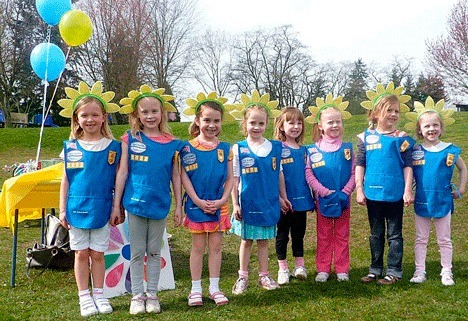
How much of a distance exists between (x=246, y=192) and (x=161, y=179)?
2.36 ft

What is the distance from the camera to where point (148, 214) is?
137 inches

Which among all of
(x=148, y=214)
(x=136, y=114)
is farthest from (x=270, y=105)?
(x=148, y=214)

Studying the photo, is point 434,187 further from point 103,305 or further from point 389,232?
point 103,305

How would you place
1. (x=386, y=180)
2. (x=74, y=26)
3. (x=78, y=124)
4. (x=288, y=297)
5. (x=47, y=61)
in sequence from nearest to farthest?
(x=78, y=124)
(x=288, y=297)
(x=386, y=180)
(x=74, y=26)
(x=47, y=61)

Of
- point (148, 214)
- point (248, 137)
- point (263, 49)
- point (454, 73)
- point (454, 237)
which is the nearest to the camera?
point (148, 214)

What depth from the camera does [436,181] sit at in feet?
13.3

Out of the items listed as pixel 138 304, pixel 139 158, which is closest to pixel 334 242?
pixel 138 304

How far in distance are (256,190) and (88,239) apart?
133 centimetres

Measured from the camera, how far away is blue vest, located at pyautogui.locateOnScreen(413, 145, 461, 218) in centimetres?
405

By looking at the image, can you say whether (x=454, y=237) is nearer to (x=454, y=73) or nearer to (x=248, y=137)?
(x=248, y=137)

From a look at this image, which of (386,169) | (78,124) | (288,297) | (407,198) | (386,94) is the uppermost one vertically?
(386,94)

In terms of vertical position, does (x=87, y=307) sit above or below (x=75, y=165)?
below

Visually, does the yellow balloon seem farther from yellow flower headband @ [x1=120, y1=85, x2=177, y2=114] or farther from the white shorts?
the white shorts

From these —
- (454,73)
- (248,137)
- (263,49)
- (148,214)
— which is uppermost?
(263,49)
